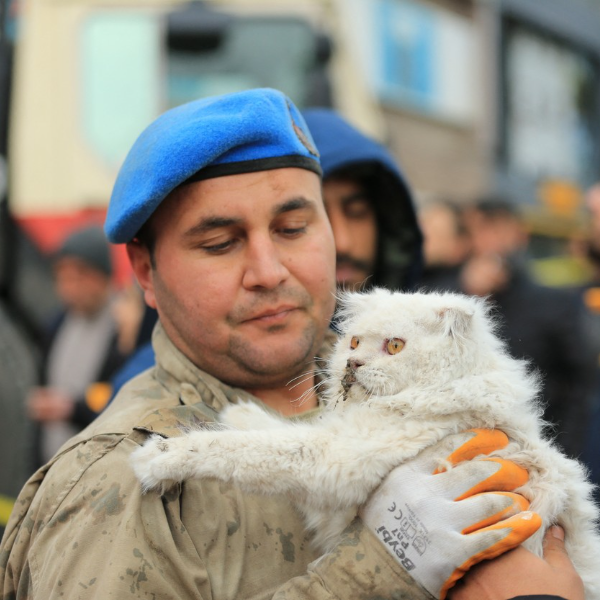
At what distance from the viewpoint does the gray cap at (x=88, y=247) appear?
529 cm

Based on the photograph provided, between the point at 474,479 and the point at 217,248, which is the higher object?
the point at 217,248

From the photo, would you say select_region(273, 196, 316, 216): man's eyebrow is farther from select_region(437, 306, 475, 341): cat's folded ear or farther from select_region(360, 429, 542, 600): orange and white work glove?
select_region(360, 429, 542, 600): orange and white work glove

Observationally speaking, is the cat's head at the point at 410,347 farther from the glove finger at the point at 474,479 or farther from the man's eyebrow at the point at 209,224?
the man's eyebrow at the point at 209,224

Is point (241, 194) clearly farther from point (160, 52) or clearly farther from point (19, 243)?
point (160, 52)

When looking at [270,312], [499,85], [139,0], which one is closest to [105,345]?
[139,0]

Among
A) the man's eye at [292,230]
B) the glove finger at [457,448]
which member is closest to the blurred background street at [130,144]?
the man's eye at [292,230]

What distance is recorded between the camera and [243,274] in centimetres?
223

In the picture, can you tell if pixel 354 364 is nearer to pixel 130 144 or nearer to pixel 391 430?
pixel 391 430

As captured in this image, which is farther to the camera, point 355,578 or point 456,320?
point 456,320

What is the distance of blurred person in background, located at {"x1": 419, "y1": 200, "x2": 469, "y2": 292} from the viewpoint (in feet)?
20.8

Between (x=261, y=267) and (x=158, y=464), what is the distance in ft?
1.93

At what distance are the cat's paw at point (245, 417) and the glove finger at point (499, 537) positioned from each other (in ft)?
1.89

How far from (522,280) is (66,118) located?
128 inches

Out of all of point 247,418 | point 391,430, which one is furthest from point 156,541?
point 391,430
